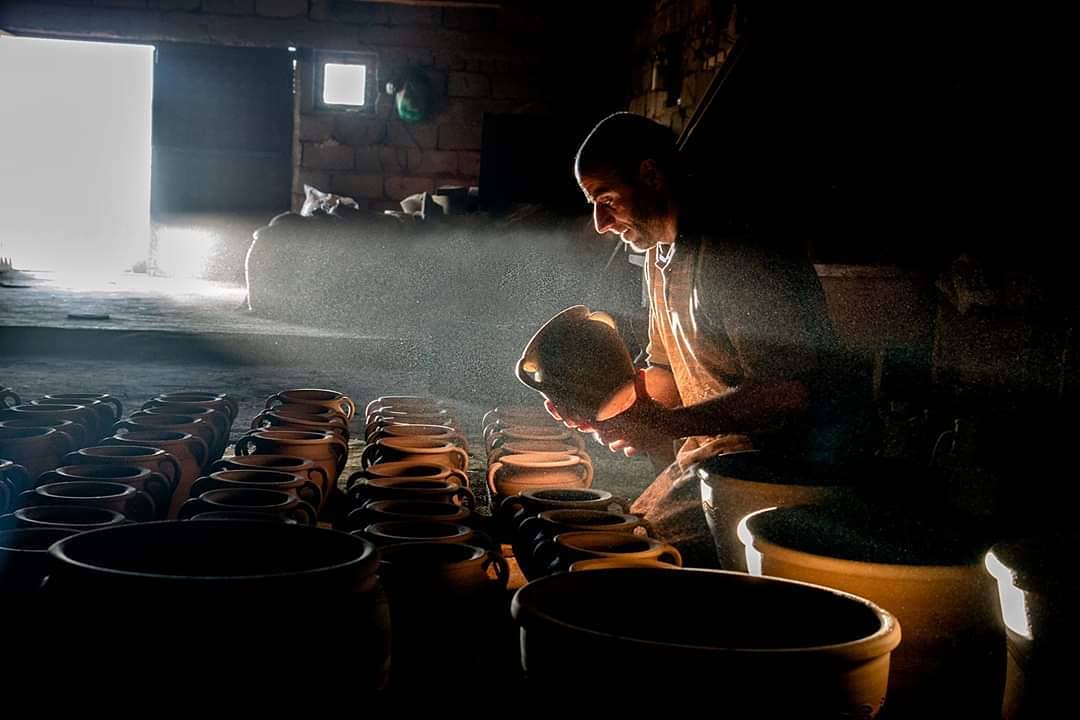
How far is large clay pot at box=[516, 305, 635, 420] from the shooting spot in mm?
2701

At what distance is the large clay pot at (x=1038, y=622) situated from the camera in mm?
1579

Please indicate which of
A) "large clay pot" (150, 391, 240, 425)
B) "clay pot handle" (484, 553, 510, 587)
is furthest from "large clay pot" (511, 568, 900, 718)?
"large clay pot" (150, 391, 240, 425)

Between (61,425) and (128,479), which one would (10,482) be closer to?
(128,479)

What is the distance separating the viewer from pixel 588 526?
2514mm

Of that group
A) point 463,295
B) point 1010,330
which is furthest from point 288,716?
point 463,295

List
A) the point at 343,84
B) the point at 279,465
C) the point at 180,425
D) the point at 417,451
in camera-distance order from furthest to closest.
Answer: the point at 343,84
the point at 180,425
the point at 417,451
the point at 279,465

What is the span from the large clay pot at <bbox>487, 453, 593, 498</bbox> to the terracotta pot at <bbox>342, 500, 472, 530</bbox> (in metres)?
0.55

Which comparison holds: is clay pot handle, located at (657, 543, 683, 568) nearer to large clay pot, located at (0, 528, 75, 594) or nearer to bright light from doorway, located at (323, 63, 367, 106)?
large clay pot, located at (0, 528, 75, 594)

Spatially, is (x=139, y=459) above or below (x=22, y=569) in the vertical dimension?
below

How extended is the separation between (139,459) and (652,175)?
154 cm

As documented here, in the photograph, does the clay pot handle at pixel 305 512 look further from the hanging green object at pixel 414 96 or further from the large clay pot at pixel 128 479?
the hanging green object at pixel 414 96

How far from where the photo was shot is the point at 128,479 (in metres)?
2.74

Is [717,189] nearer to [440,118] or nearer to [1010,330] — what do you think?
[1010,330]

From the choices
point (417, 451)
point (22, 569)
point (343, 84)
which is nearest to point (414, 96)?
point (343, 84)
